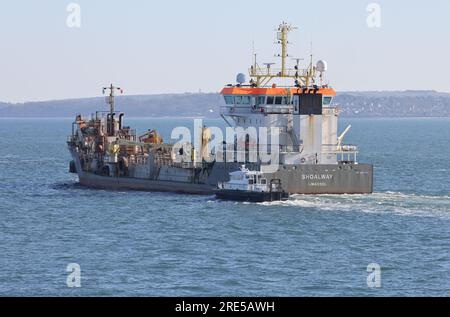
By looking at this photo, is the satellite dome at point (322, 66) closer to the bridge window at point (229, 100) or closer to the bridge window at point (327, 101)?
the bridge window at point (327, 101)

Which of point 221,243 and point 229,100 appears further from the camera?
point 229,100

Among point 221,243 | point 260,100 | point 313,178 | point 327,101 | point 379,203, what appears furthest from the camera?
point 260,100

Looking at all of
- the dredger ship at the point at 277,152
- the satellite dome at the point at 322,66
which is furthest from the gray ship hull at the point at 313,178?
the satellite dome at the point at 322,66

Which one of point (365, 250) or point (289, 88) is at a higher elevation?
point (289, 88)

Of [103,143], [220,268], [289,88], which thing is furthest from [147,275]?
[103,143]

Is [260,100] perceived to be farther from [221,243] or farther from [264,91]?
[221,243]

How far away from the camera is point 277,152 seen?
7394 centimetres

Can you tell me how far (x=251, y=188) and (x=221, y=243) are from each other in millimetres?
16261

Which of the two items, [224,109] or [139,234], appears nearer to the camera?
[139,234]

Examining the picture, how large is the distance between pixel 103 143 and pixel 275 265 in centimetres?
4368

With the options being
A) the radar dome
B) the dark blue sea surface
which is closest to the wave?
the dark blue sea surface

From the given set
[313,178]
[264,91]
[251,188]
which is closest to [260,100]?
[264,91]
